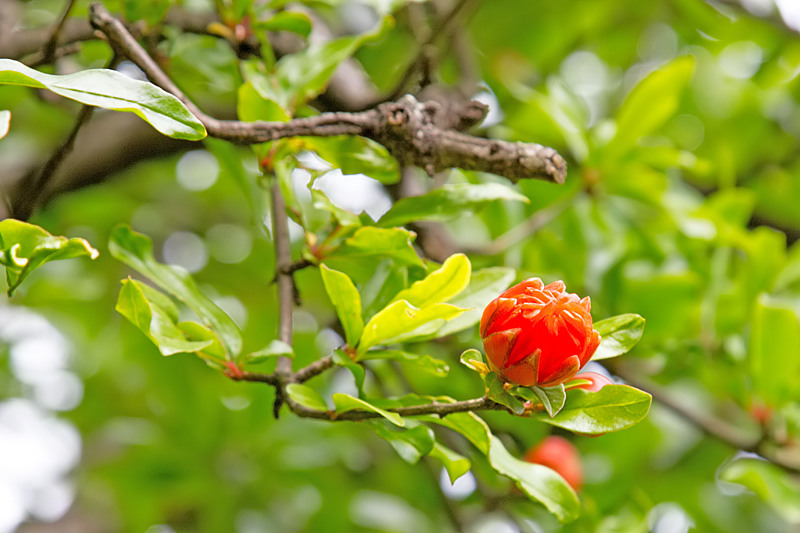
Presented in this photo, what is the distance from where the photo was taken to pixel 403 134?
2.03 ft

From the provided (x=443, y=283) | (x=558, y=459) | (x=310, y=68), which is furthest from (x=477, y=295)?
(x=558, y=459)

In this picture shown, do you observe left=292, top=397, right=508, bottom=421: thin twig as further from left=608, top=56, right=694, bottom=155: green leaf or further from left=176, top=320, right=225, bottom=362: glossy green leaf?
left=608, top=56, right=694, bottom=155: green leaf

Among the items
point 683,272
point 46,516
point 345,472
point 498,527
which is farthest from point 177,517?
point 683,272

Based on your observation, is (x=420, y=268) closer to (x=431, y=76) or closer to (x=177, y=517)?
(x=431, y=76)

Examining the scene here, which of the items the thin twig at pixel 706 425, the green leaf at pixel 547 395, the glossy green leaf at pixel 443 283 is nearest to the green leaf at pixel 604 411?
the green leaf at pixel 547 395

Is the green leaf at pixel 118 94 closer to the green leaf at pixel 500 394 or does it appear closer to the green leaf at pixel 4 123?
the green leaf at pixel 4 123

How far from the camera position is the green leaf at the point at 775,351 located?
88 cm

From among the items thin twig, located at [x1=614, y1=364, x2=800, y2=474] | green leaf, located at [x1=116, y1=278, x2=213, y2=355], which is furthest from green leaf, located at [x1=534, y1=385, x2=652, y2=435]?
thin twig, located at [x1=614, y1=364, x2=800, y2=474]

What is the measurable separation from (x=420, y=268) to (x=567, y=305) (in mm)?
191

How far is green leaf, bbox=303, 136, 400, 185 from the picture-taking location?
0.65 m

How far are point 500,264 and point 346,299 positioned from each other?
465mm

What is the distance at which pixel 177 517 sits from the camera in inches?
68.1

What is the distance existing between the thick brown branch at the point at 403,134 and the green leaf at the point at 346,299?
4.8 inches

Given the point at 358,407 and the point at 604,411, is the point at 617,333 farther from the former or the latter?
the point at 358,407
